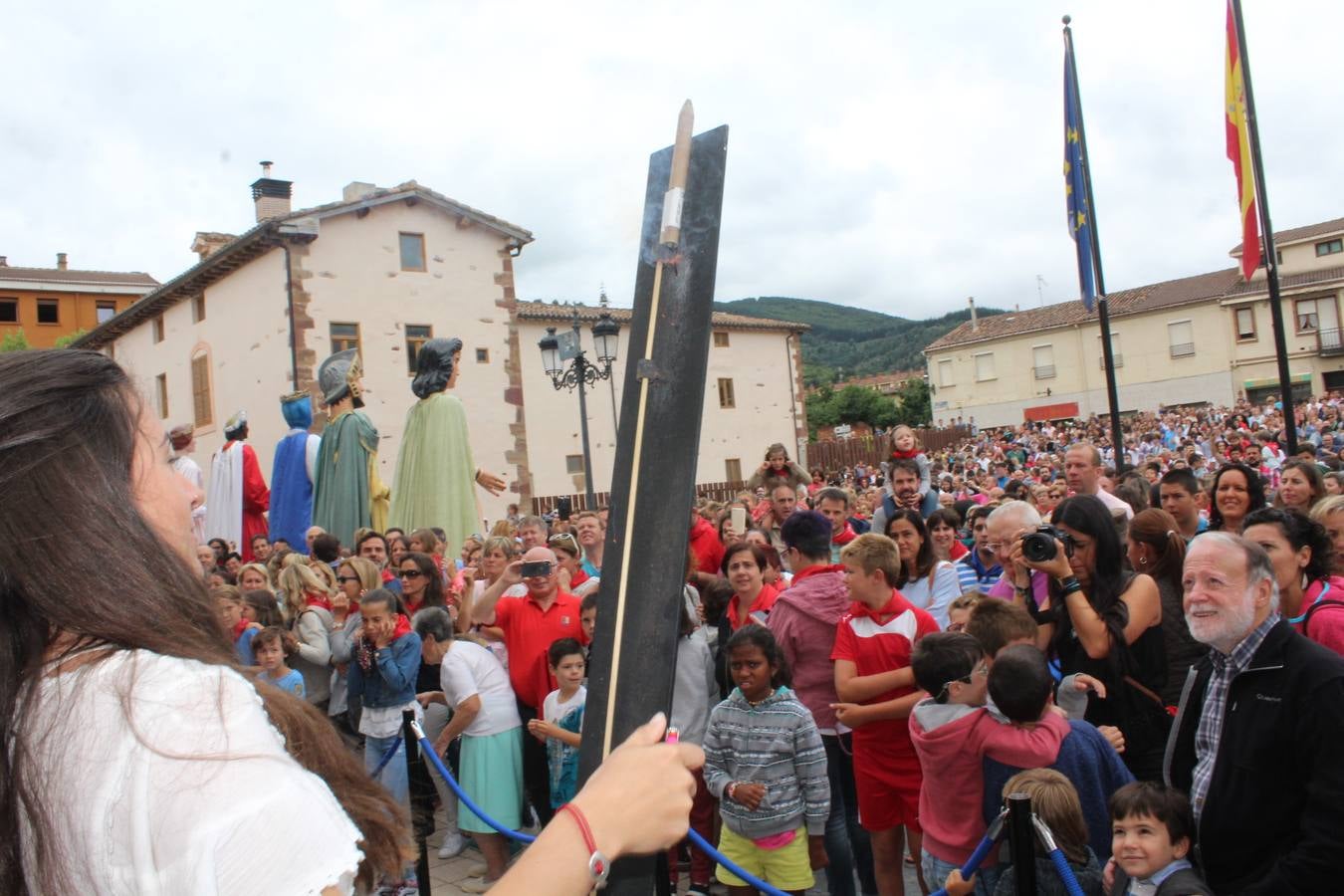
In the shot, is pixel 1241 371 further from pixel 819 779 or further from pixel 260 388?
pixel 819 779

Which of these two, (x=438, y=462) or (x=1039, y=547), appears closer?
(x=1039, y=547)

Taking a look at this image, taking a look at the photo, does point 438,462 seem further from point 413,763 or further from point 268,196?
point 268,196

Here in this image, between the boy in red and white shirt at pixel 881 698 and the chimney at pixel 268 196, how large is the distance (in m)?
27.4

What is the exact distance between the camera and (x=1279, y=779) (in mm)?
2785

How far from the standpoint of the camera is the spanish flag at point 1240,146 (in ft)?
30.1

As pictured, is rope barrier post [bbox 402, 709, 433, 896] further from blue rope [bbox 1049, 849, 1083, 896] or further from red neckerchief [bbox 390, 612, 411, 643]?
blue rope [bbox 1049, 849, 1083, 896]

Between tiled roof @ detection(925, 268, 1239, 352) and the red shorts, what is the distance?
51065 mm

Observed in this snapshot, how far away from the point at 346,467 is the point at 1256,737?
7.44 meters

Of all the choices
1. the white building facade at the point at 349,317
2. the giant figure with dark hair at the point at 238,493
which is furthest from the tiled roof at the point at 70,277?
the giant figure with dark hair at the point at 238,493

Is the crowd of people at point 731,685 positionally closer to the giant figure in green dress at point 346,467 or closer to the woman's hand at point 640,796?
the woman's hand at point 640,796

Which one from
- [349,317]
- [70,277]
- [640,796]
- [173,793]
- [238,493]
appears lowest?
[640,796]

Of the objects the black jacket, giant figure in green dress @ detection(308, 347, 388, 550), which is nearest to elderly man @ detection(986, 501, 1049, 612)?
the black jacket

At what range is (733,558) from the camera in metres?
5.91

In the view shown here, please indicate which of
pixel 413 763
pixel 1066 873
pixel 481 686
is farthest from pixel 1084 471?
pixel 413 763
